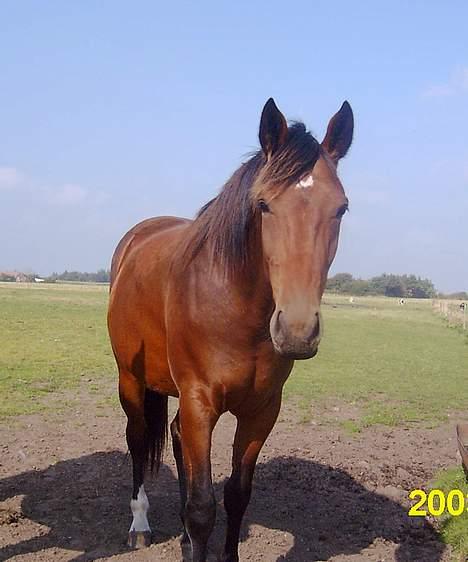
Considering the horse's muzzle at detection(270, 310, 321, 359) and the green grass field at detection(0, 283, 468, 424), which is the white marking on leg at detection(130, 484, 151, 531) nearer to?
the horse's muzzle at detection(270, 310, 321, 359)

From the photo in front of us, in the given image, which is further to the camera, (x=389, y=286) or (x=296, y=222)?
(x=389, y=286)

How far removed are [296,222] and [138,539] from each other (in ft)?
9.13

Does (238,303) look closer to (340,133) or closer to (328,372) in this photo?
(340,133)

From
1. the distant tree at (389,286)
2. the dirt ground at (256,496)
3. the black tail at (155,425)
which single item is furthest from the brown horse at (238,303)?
the distant tree at (389,286)

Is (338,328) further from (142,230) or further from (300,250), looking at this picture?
(300,250)

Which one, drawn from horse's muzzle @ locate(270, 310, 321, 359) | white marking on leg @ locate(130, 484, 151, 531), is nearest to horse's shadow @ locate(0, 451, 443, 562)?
white marking on leg @ locate(130, 484, 151, 531)

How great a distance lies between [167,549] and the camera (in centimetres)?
408

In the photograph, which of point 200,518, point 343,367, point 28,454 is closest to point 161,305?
point 200,518

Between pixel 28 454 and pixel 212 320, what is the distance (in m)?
3.75

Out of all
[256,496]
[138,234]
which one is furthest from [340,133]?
[256,496]

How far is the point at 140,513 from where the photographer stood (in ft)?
14.0

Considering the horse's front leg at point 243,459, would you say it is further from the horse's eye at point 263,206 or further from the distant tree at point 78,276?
the distant tree at point 78,276

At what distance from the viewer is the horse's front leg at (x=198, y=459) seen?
3150 millimetres

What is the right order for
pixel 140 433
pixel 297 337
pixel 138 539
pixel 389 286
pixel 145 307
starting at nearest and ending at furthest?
pixel 297 337
pixel 145 307
pixel 138 539
pixel 140 433
pixel 389 286
